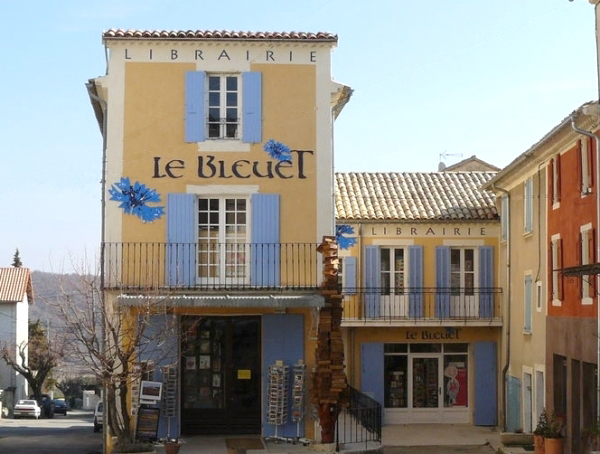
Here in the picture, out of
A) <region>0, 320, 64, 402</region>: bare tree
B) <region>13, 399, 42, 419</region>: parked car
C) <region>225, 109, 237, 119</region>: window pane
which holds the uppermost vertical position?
<region>225, 109, 237, 119</region>: window pane

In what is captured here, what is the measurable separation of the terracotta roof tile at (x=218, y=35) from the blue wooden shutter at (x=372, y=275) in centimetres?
971

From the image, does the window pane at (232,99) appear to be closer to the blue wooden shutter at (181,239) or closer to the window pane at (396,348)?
the blue wooden shutter at (181,239)

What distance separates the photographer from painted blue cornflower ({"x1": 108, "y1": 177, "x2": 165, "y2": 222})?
22.3 m

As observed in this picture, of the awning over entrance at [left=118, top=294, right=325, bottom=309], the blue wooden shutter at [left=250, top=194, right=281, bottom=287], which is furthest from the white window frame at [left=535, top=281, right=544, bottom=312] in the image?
the blue wooden shutter at [left=250, top=194, right=281, bottom=287]

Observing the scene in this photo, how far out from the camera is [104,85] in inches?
885

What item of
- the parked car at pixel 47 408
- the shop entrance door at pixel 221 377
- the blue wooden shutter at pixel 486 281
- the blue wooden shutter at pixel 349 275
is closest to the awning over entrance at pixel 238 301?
the shop entrance door at pixel 221 377

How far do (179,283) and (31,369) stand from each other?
50.6 meters

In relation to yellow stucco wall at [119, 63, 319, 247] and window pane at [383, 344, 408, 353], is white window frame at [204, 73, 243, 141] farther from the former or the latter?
window pane at [383, 344, 408, 353]

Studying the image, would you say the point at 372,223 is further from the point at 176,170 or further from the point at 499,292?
the point at 176,170

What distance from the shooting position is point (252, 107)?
22562 millimetres

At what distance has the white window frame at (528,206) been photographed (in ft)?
86.5

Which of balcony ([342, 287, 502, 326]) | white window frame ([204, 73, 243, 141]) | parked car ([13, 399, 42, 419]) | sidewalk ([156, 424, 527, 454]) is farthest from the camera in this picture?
parked car ([13, 399, 42, 419])

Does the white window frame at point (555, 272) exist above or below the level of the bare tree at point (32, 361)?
above

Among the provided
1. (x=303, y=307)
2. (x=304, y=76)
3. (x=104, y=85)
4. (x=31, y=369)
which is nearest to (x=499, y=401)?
(x=303, y=307)
